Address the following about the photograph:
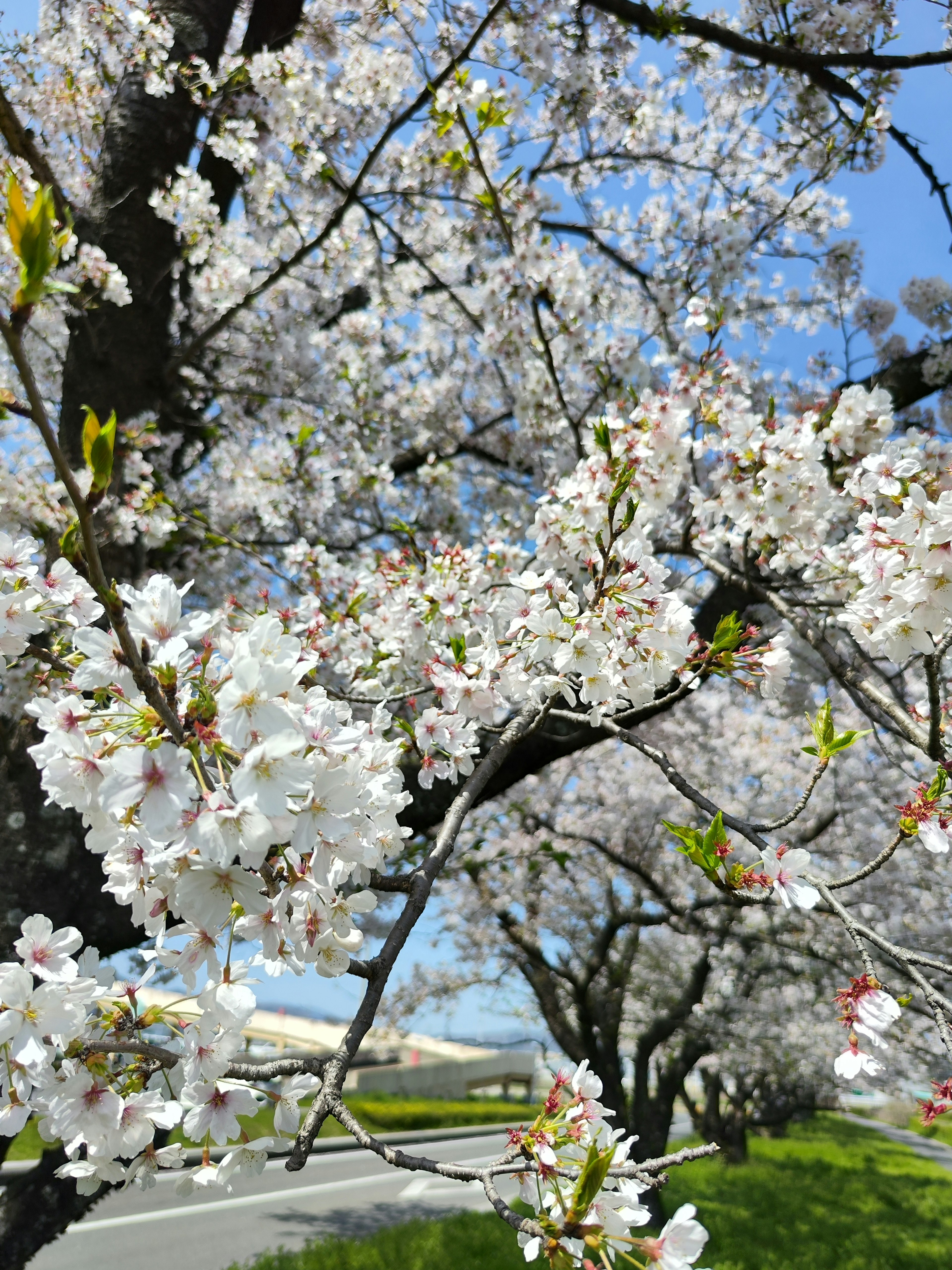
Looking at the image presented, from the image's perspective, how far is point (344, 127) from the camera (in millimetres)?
4898

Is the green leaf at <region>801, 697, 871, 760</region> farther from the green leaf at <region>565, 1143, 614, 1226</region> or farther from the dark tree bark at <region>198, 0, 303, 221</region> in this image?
the dark tree bark at <region>198, 0, 303, 221</region>

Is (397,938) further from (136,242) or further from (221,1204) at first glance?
(221,1204)

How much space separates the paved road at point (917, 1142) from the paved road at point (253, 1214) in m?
Answer: 17.0

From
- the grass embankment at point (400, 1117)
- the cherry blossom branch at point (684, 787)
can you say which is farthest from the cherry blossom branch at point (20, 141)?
the grass embankment at point (400, 1117)

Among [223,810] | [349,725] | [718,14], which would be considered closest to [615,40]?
[718,14]

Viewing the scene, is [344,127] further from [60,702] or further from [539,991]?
[539,991]

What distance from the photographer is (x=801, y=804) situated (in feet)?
4.62

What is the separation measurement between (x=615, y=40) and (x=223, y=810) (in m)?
5.34

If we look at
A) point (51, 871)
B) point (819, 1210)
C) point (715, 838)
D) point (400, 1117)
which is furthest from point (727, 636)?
point (400, 1117)

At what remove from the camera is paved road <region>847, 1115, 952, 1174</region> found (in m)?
25.2

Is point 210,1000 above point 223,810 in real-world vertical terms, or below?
below

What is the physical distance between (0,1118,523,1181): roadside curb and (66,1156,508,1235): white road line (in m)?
0.50

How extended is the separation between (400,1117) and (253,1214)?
9510 millimetres

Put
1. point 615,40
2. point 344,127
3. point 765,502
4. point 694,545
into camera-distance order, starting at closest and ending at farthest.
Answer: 1. point 765,502
2. point 694,545
3. point 615,40
4. point 344,127
